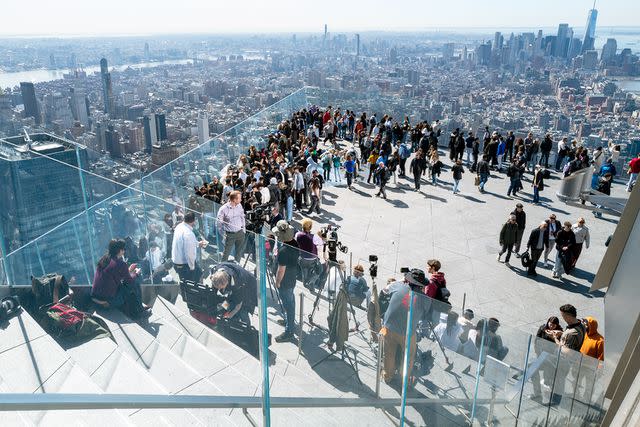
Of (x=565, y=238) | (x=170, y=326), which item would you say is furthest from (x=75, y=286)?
(x=565, y=238)

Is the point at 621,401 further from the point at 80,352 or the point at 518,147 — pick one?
the point at 518,147

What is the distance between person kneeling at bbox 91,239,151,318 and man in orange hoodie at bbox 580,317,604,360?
15.9 ft

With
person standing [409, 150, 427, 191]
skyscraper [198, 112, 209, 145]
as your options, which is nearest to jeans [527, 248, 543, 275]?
person standing [409, 150, 427, 191]

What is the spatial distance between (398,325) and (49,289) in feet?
11.7

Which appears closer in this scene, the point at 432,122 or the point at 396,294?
the point at 396,294

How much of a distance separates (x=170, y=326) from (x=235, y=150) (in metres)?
11.4

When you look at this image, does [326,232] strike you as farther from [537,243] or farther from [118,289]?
[118,289]

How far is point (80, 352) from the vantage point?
14.8ft

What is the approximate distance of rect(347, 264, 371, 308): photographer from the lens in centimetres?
507

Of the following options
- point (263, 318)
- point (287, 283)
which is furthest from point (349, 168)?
point (263, 318)

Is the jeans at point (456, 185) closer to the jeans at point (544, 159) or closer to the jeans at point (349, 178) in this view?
the jeans at point (349, 178)

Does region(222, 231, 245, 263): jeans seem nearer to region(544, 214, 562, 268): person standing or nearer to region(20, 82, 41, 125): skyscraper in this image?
region(544, 214, 562, 268): person standing

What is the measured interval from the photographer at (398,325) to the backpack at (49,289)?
129 inches

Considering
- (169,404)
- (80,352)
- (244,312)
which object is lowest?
(80,352)
